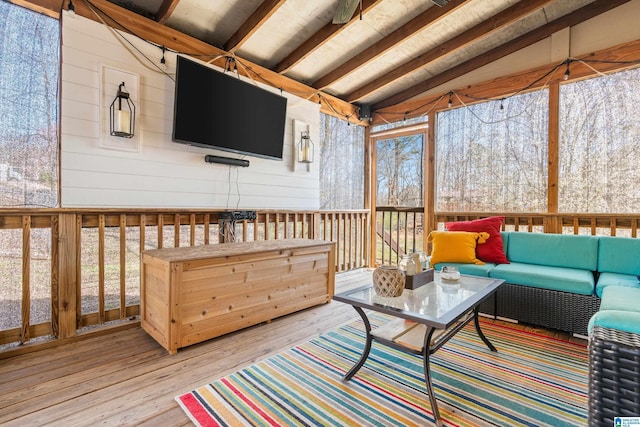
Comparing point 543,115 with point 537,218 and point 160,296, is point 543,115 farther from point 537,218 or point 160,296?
point 160,296

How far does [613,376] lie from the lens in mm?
1154

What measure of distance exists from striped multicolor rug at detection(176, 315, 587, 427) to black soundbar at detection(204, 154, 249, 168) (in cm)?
201

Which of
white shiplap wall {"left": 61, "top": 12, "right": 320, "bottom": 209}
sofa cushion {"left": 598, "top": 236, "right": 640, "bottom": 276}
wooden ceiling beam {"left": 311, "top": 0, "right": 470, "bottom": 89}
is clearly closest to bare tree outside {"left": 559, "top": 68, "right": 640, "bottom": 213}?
sofa cushion {"left": 598, "top": 236, "right": 640, "bottom": 276}

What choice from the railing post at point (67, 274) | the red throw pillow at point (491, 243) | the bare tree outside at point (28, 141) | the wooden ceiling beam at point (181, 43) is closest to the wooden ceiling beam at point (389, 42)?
A: the wooden ceiling beam at point (181, 43)

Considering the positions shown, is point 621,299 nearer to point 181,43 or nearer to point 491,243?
Answer: point 491,243

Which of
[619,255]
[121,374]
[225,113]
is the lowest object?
[121,374]

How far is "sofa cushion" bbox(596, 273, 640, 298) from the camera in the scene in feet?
8.00

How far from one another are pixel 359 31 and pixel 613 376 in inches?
142

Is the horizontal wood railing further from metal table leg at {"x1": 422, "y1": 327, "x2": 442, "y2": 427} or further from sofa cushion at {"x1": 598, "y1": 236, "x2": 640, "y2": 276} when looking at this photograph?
sofa cushion at {"x1": 598, "y1": 236, "x2": 640, "y2": 276}

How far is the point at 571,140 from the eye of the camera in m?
3.53

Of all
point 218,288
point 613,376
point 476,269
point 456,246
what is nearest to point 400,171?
point 456,246

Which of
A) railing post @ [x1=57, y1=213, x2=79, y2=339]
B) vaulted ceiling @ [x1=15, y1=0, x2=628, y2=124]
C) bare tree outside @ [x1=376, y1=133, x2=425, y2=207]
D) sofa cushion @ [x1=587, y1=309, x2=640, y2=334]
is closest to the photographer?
sofa cushion @ [x1=587, y1=309, x2=640, y2=334]

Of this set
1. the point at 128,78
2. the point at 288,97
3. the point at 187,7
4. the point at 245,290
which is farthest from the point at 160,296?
the point at 288,97

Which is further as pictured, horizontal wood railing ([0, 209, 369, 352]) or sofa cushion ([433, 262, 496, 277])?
sofa cushion ([433, 262, 496, 277])
